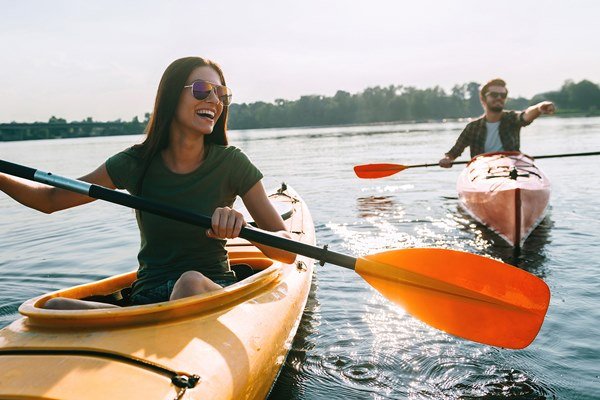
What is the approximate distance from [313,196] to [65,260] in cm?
563

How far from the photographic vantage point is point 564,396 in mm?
2926

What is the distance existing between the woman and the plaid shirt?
21.7 ft

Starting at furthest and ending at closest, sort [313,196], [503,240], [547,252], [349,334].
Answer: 1. [313,196]
2. [503,240]
3. [547,252]
4. [349,334]

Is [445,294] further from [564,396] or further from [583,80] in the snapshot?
[583,80]

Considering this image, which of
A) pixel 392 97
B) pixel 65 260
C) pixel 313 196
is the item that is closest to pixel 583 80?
pixel 392 97

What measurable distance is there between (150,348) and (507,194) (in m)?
5.07

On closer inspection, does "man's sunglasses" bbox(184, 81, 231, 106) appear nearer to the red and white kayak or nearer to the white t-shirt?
the red and white kayak

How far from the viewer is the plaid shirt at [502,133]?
8.32 metres

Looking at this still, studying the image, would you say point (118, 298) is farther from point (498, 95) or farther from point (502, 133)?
point (502, 133)

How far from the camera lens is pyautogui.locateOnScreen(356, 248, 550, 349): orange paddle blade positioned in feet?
9.86

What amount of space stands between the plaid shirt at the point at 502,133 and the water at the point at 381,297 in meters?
1.10

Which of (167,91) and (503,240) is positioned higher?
(167,91)

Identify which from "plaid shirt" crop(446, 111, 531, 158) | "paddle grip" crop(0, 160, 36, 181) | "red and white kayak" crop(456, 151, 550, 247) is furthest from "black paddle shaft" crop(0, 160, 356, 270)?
"plaid shirt" crop(446, 111, 531, 158)

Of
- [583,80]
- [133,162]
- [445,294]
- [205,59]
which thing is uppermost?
[583,80]
